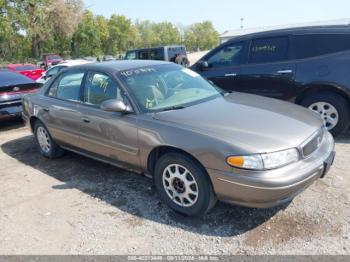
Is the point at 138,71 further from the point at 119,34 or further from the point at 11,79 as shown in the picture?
the point at 119,34

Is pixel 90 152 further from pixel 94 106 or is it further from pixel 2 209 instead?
pixel 2 209

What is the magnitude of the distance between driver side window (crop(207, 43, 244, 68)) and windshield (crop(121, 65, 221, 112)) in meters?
2.04

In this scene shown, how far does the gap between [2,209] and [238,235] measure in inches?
105

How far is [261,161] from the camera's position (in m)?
2.83

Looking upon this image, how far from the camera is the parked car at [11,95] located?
23.2 ft

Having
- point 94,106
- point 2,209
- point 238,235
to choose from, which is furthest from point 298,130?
point 2,209

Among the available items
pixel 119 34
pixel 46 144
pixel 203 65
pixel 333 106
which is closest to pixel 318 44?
pixel 333 106

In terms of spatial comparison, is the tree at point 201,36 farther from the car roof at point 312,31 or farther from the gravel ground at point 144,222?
the gravel ground at point 144,222

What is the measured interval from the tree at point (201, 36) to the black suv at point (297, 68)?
9339 cm

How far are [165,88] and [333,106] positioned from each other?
2.95 m

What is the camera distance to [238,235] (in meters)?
3.08

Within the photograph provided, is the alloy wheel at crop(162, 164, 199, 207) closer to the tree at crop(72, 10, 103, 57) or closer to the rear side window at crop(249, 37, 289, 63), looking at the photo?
the rear side window at crop(249, 37, 289, 63)

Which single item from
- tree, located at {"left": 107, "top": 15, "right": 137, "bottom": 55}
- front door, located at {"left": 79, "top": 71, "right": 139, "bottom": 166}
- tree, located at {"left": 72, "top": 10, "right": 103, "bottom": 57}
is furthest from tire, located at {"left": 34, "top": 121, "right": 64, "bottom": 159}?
tree, located at {"left": 107, "top": 15, "right": 137, "bottom": 55}

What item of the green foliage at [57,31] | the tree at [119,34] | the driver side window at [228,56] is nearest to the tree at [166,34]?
the green foliage at [57,31]
